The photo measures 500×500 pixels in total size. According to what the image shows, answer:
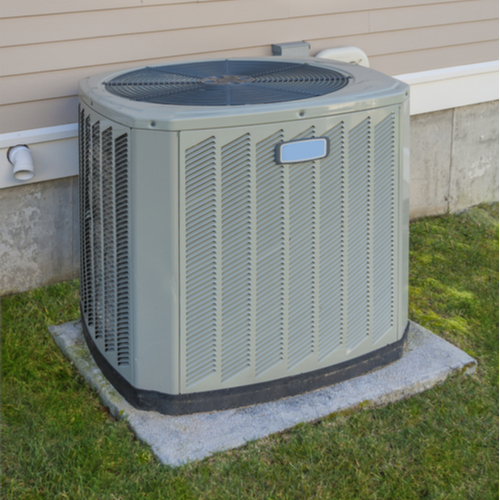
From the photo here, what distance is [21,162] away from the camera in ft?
10.8

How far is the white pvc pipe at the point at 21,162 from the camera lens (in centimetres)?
328

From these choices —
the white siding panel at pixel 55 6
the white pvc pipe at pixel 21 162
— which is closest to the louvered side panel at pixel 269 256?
the white pvc pipe at pixel 21 162

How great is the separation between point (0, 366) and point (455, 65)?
348cm

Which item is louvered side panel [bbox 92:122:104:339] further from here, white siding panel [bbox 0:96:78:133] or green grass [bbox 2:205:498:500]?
white siding panel [bbox 0:96:78:133]

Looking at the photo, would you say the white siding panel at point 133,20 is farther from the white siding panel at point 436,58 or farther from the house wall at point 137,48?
the white siding panel at point 436,58

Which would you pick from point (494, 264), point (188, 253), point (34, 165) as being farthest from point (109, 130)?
point (494, 264)

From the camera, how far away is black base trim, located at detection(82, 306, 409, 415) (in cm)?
273

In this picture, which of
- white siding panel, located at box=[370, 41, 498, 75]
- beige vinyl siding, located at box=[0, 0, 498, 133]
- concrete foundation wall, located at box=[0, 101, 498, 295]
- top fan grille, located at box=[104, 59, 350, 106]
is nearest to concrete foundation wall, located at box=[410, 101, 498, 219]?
concrete foundation wall, located at box=[0, 101, 498, 295]

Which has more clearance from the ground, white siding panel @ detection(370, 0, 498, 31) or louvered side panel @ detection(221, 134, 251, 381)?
white siding panel @ detection(370, 0, 498, 31)

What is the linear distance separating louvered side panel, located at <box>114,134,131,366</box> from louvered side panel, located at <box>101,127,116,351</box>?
34 millimetres

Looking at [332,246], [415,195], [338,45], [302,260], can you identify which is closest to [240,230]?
[302,260]

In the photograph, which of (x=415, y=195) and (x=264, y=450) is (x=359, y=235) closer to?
(x=264, y=450)

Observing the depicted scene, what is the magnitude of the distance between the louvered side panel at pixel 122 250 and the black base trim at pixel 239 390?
143mm

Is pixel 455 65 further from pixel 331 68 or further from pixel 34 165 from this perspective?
pixel 34 165
